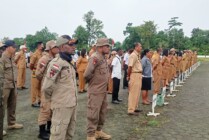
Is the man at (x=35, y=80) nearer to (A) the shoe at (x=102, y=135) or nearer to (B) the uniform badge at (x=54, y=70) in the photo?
(A) the shoe at (x=102, y=135)

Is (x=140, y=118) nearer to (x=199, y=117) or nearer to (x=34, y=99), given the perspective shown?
(x=199, y=117)

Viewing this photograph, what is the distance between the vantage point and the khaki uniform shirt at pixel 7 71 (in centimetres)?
651

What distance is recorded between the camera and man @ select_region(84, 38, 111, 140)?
19.7 ft

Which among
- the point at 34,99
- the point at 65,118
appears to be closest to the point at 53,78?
the point at 65,118

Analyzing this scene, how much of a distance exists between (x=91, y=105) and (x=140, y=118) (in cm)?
273

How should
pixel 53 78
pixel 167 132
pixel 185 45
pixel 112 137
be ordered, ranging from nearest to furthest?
pixel 53 78
pixel 112 137
pixel 167 132
pixel 185 45

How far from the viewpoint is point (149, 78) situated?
10258mm

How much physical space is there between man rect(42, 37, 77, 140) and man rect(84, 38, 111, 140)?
137 centimetres

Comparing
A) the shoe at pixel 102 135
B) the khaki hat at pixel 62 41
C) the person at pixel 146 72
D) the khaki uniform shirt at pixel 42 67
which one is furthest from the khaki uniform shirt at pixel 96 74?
the person at pixel 146 72

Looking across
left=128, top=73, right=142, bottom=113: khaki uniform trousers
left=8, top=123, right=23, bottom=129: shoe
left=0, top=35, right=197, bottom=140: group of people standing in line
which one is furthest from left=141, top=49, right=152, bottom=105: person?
left=8, top=123, right=23, bottom=129: shoe

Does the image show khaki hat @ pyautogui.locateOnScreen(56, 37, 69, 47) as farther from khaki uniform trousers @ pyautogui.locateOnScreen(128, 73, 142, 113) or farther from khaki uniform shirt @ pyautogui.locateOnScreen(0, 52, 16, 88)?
khaki uniform trousers @ pyautogui.locateOnScreen(128, 73, 142, 113)

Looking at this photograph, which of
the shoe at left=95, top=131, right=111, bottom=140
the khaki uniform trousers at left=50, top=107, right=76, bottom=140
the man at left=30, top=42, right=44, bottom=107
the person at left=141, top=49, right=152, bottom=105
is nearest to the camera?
the khaki uniform trousers at left=50, top=107, right=76, bottom=140

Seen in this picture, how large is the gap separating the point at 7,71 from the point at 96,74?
199cm

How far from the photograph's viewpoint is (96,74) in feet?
20.2
